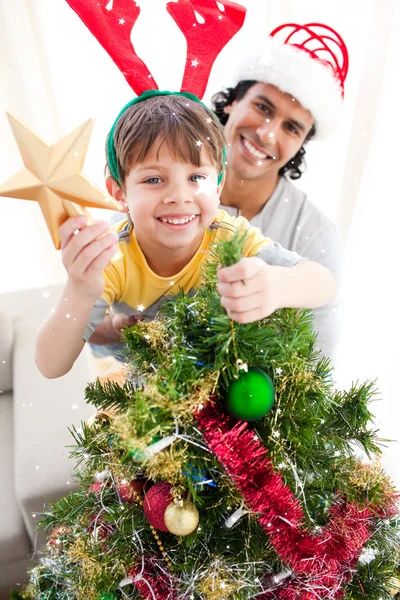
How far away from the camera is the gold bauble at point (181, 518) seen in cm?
51

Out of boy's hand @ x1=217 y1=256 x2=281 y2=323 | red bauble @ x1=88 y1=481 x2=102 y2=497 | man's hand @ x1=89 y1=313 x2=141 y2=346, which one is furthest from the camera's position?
man's hand @ x1=89 y1=313 x2=141 y2=346

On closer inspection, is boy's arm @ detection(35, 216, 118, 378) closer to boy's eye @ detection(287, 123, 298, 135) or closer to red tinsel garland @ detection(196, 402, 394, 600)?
red tinsel garland @ detection(196, 402, 394, 600)

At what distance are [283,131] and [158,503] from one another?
0.91 metres

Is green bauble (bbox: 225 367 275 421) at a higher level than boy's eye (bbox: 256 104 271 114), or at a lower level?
lower

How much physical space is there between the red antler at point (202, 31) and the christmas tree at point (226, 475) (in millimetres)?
301

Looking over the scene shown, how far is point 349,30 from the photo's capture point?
1.26 meters

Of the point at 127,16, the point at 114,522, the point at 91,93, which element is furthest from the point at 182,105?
the point at 91,93

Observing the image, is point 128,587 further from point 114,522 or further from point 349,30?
point 349,30

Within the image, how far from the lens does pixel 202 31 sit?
2.39 feet

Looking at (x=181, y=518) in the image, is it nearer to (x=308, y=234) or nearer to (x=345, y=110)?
(x=308, y=234)

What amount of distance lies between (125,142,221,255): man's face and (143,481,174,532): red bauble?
0.31m

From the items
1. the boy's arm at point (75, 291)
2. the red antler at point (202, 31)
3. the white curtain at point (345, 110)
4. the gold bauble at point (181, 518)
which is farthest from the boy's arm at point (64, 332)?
the white curtain at point (345, 110)

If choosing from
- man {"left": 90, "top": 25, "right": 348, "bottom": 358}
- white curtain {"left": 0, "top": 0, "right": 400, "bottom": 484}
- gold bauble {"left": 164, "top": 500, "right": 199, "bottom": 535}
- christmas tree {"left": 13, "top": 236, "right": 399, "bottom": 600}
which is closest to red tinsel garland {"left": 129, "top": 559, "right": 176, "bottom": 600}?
christmas tree {"left": 13, "top": 236, "right": 399, "bottom": 600}

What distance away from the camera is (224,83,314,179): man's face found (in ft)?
3.74
